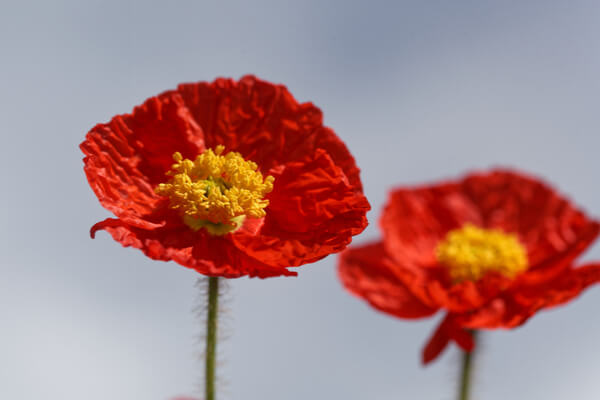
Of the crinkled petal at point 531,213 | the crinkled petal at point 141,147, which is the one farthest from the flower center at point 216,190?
the crinkled petal at point 531,213

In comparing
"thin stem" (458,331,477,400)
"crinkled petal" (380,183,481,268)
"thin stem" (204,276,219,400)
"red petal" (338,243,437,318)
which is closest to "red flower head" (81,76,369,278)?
"thin stem" (204,276,219,400)

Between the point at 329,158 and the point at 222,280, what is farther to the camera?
the point at 329,158

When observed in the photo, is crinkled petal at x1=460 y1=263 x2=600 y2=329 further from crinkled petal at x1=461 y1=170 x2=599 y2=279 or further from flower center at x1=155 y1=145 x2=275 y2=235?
flower center at x1=155 y1=145 x2=275 y2=235

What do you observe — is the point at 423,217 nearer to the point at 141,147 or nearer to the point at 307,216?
the point at 307,216

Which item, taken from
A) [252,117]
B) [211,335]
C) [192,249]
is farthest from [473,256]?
[211,335]

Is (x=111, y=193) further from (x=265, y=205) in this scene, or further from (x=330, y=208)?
(x=330, y=208)

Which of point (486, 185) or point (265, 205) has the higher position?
point (486, 185)

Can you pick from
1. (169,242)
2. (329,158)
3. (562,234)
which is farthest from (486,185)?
(169,242)
